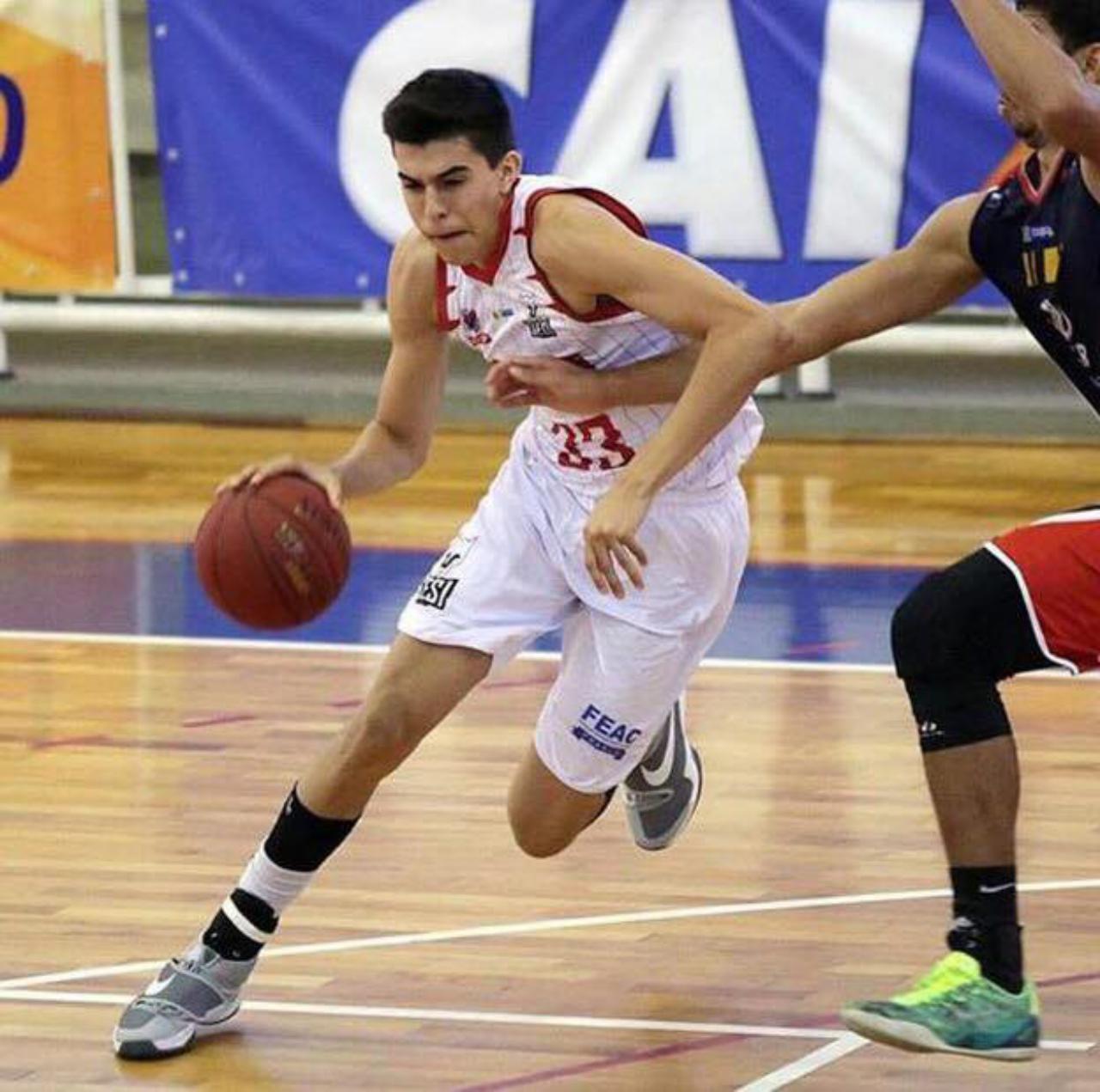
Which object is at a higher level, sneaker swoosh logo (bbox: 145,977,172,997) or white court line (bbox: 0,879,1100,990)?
sneaker swoosh logo (bbox: 145,977,172,997)

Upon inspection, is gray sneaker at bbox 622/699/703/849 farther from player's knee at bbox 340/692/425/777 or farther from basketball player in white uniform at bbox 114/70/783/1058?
player's knee at bbox 340/692/425/777

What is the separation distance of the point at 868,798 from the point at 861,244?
15.6ft

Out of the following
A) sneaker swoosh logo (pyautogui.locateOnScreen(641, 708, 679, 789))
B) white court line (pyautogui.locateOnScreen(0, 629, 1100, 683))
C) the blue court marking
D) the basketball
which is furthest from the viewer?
the blue court marking

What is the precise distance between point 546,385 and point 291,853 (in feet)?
2.83

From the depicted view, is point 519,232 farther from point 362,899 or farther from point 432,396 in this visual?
point 362,899

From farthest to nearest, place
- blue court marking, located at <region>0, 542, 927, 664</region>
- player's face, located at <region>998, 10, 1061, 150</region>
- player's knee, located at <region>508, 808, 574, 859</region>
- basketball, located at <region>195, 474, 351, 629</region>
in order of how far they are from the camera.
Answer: blue court marking, located at <region>0, 542, 927, 664</region>
player's knee, located at <region>508, 808, 574, 859</region>
basketball, located at <region>195, 474, 351, 629</region>
player's face, located at <region>998, 10, 1061, 150</region>

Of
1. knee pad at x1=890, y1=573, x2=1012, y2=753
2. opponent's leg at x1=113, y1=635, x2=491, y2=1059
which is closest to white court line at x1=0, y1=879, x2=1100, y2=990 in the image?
opponent's leg at x1=113, y1=635, x2=491, y2=1059

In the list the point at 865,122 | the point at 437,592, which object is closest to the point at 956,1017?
the point at 437,592

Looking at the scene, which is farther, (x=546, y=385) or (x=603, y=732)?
(x=603, y=732)

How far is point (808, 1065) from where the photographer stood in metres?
4.58

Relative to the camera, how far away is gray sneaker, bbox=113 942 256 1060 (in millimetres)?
4652

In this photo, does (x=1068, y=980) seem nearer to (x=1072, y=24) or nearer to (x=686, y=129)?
(x=1072, y=24)

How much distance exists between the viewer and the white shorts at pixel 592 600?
509 cm

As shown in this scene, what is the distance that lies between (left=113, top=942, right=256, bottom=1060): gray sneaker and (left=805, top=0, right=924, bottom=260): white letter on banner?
21.6 feet
